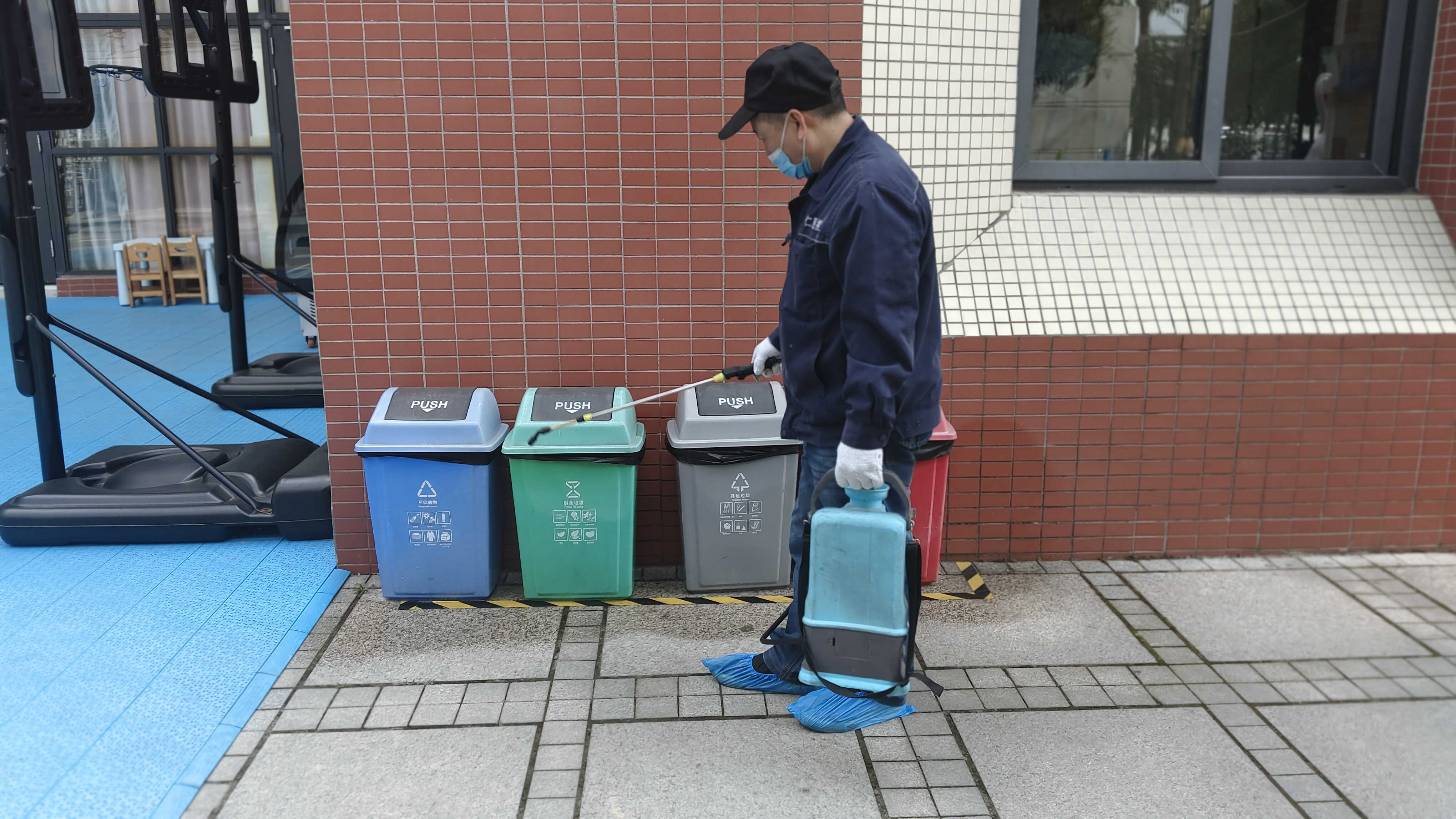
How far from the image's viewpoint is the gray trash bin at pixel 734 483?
14.6 ft

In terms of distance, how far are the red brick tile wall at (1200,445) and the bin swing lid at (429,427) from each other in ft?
7.03

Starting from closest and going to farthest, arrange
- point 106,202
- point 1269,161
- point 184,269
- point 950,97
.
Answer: point 950,97 < point 1269,161 < point 184,269 < point 106,202

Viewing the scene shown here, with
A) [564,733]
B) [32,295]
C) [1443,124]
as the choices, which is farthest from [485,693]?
[1443,124]

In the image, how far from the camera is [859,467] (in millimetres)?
3146

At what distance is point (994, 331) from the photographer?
4.81m

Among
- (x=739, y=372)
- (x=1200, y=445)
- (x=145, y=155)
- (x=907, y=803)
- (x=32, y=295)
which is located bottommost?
(x=907, y=803)

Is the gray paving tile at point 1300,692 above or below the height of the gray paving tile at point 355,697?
below

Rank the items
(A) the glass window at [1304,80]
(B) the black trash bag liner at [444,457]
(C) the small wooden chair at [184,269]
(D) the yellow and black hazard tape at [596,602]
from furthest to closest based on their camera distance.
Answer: (C) the small wooden chair at [184,269] → (A) the glass window at [1304,80] → (D) the yellow and black hazard tape at [596,602] → (B) the black trash bag liner at [444,457]

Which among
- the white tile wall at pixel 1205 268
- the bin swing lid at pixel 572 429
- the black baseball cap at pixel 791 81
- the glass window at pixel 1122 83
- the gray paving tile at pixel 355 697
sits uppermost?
the glass window at pixel 1122 83

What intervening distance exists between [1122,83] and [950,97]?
4.20ft

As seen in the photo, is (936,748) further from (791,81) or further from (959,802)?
(791,81)

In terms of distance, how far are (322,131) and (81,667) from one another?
2396 millimetres

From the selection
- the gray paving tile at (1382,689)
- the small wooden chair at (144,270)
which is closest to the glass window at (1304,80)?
the gray paving tile at (1382,689)

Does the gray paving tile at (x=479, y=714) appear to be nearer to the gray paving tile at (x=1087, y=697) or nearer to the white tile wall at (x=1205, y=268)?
the gray paving tile at (x=1087, y=697)
